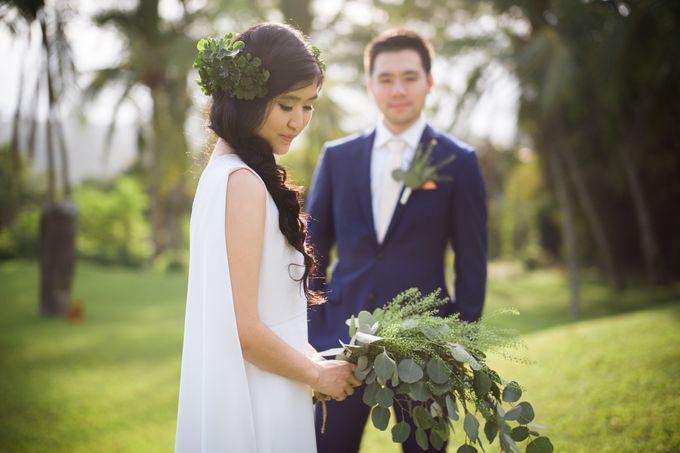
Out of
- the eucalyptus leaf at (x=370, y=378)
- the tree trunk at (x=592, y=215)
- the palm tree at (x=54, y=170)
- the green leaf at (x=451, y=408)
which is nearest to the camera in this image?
the green leaf at (x=451, y=408)

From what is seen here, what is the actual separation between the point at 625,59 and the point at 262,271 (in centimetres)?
1264

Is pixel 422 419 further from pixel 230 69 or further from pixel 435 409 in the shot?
pixel 230 69

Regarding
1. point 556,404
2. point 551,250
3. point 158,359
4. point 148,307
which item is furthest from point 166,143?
point 556,404

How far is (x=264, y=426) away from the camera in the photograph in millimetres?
1861

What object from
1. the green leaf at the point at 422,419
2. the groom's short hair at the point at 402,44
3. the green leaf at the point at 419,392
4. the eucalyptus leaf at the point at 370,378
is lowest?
the green leaf at the point at 422,419

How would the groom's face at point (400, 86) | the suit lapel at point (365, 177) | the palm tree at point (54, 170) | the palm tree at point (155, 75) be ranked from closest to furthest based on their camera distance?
the suit lapel at point (365, 177), the groom's face at point (400, 86), the palm tree at point (54, 170), the palm tree at point (155, 75)

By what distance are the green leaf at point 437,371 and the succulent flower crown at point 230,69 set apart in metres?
1.08

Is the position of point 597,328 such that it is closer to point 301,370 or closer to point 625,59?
point 301,370

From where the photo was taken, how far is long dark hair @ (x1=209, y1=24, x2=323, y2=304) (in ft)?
6.12

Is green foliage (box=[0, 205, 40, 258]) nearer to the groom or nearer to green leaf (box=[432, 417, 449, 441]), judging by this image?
the groom

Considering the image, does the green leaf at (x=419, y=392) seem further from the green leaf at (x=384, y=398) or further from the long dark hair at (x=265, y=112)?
the long dark hair at (x=265, y=112)

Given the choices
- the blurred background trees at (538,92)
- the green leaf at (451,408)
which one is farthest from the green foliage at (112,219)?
the green leaf at (451,408)

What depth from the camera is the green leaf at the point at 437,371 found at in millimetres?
1905

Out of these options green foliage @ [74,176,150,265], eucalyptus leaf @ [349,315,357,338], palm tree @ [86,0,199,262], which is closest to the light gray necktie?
eucalyptus leaf @ [349,315,357,338]
